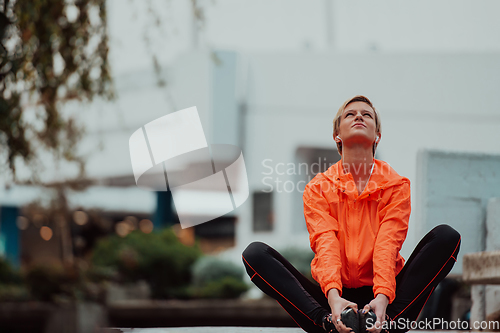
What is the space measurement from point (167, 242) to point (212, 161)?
1.67 meters

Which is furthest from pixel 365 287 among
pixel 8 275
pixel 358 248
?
pixel 8 275

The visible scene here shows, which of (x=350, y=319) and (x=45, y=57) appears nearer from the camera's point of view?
(x=350, y=319)

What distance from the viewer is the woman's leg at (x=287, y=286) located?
2.28 metres

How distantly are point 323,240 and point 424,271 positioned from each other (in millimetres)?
432

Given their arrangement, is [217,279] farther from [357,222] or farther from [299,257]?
[357,222]

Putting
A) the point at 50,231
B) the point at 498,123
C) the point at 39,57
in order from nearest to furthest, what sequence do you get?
the point at 39,57, the point at 498,123, the point at 50,231

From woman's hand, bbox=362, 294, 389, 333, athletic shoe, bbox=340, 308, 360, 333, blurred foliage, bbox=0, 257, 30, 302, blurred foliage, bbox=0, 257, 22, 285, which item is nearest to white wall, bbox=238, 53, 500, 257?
A: blurred foliage, bbox=0, 257, 30, 302

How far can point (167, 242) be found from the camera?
9930 millimetres

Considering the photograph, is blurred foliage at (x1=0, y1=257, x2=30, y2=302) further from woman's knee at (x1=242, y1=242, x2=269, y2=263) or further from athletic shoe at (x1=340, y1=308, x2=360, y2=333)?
athletic shoe at (x1=340, y1=308, x2=360, y2=333)

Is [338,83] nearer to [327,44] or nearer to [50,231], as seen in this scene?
[327,44]

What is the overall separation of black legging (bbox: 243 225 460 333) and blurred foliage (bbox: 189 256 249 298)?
5.83 meters

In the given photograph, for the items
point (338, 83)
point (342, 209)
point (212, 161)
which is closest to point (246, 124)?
point (212, 161)

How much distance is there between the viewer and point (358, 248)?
2.32 m

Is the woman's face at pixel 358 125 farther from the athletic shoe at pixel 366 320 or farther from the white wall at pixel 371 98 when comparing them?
the white wall at pixel 371 98
